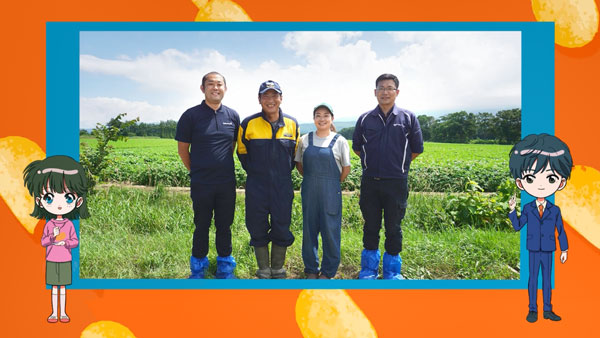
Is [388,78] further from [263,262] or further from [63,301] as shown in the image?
[63,301]

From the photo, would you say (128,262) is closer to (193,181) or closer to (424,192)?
(193,181)

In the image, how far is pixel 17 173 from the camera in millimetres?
3584

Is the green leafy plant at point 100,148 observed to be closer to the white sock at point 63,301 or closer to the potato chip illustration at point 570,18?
the white sock at point 63,301

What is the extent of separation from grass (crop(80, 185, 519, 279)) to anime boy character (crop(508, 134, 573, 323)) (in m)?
0.81

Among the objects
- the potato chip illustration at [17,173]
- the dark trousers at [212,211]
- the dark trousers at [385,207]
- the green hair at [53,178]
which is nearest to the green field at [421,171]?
the potato chip illustration at [17,173]

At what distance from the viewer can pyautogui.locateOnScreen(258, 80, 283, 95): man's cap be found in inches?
145

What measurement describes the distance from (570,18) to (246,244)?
3956 mm

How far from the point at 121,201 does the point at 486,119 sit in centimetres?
606

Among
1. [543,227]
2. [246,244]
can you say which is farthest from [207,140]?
[543,227]

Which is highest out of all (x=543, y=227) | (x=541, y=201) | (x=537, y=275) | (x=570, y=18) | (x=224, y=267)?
(x=570, y=18)

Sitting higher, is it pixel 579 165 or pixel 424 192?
pixel 579 165

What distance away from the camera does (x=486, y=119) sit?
681 centimetres

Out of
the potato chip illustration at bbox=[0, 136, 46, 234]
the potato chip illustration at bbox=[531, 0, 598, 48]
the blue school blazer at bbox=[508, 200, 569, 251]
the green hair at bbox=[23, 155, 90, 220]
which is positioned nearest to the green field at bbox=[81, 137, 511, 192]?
the potato chip illustration at bbox=[0, 136, 46, 234]

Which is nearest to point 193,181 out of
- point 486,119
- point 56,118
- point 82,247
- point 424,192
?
point 56,118
